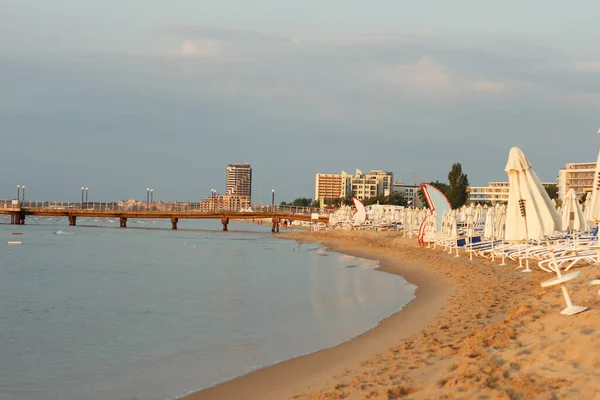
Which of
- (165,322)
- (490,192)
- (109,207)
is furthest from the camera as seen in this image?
(490,192)

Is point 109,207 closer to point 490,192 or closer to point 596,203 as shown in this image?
point 596,203

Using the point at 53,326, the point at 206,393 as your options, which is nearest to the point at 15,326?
the point at 53,326

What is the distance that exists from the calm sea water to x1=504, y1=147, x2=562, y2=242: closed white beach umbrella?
11.5 ft

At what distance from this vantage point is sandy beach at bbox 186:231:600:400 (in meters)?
6.19

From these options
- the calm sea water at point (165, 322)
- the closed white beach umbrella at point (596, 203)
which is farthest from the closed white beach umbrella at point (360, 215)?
the closed white beach umbrella at point (596, 203)

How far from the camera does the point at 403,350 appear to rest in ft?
29.6

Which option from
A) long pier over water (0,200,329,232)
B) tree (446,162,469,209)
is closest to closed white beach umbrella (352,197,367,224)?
long pier over water (0,200,329,232)

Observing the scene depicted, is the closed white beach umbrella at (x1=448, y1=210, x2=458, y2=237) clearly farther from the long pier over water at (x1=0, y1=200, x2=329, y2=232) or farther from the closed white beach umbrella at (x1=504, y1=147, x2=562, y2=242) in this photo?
the long pier over water at (x1=0, y1=200, x2=329, y2=232)

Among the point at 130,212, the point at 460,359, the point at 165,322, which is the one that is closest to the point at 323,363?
the point at 460,359

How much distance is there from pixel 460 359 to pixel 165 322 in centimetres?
749

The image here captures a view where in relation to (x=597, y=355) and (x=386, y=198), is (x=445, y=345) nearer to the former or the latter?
(x=597, y=355)

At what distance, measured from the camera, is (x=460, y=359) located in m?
7.51

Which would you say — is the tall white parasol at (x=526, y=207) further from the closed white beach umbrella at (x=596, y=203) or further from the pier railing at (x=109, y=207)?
the pier railing at (x=109, y=207)

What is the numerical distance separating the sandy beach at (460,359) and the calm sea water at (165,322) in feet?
2.44
